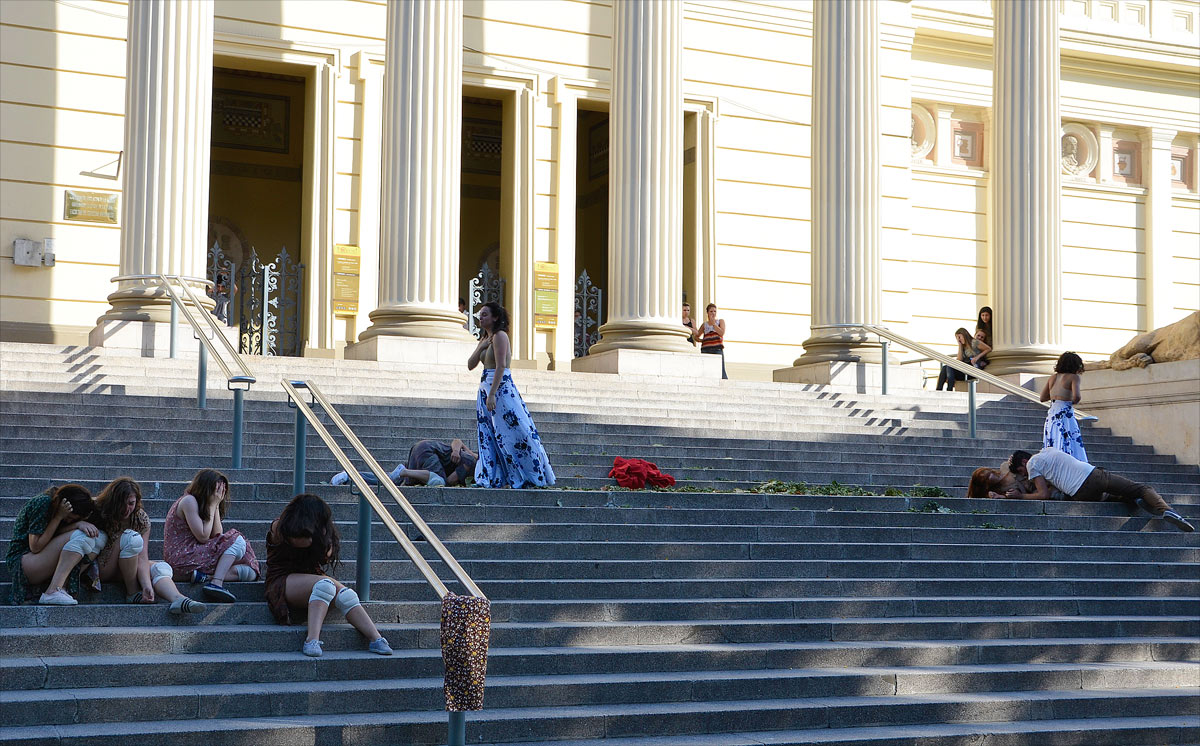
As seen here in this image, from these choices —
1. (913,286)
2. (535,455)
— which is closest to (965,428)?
(535,455)

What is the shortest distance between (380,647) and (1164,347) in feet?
38.5

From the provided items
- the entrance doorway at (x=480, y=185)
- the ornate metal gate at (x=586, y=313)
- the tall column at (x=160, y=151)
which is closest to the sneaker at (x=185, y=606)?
the tall column at (x=160, y=151)

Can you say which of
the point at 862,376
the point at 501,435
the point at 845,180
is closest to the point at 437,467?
the point at 501,435

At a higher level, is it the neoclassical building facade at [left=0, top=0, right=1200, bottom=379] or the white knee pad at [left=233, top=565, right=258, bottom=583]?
the neoclassical building facade at [left=0, top=0, right=1200, bottom=379]

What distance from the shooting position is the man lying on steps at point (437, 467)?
35.8 ft

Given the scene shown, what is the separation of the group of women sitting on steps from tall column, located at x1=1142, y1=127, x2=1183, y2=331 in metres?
23.7

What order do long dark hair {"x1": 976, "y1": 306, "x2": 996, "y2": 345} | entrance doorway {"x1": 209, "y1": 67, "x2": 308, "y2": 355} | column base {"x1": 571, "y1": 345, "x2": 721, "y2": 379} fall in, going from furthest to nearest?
entrance doorway {"x1": 209, "y1": 67, "x2": 308, "y2": 355}, long dark hair {"x1": 976, "y1": 306, "x2": 996, "y2": 345}, column base {"x1": 571, "y1": 345, "x2": 721, "y2": 379}

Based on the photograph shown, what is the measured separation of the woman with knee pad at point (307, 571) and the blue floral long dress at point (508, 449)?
3.42 m

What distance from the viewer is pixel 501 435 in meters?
11.2

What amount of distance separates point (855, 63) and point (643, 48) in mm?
3182

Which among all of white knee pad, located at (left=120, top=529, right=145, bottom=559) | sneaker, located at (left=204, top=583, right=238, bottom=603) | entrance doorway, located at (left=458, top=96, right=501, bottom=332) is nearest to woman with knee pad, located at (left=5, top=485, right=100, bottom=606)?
white knee pad, located at (left=120, top=529, right=145, bottom=559)

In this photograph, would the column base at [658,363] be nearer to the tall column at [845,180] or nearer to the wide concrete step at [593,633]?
the tall column at [845,180]

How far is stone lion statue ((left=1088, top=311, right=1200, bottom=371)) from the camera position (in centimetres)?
1591

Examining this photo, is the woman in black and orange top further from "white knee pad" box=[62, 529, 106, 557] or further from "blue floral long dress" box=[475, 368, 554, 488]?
"white knee pad" box=[62, 529, 106, 557]
